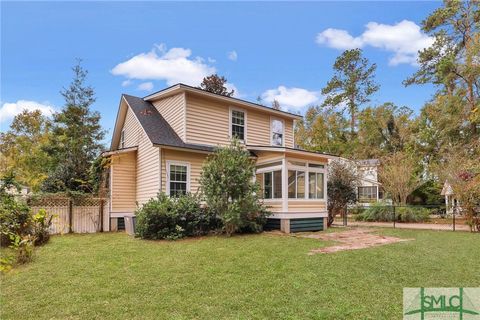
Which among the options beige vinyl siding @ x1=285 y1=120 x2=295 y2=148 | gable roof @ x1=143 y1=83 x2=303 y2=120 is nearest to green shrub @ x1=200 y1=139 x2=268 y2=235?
gable roof @ x1=143 y1=83 x2=303 y2=120

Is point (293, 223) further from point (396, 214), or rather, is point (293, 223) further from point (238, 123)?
point (396, 214)

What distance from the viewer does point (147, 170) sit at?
13.2 m

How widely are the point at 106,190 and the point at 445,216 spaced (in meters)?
20.3

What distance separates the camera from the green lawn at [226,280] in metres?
4.18

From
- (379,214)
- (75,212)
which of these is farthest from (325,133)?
(75,212)

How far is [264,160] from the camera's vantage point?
13062 millimetres

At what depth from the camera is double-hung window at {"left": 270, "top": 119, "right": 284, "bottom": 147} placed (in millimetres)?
16484

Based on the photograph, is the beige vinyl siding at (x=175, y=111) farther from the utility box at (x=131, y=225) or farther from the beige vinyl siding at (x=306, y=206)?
the beige vinyl siding at (x=306, y=206)

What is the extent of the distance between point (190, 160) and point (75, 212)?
4837 mm

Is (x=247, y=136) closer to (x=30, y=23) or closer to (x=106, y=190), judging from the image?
(x=106, y=190)

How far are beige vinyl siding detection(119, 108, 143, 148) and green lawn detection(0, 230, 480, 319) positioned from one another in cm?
673

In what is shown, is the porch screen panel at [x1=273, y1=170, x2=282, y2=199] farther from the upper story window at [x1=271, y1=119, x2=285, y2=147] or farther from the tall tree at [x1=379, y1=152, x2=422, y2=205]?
the tall tree at [x1=379, y1=152, x2=422, y2=205]

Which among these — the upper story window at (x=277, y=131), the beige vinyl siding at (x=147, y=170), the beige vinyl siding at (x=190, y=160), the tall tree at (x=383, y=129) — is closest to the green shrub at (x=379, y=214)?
the upper story window at (x=277, y=131)

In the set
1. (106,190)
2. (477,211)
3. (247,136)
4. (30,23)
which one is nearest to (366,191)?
(477,211)
